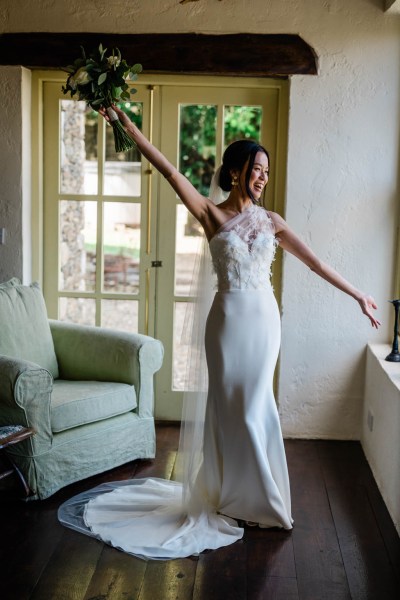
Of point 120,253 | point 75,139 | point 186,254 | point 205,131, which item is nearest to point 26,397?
point 75,139

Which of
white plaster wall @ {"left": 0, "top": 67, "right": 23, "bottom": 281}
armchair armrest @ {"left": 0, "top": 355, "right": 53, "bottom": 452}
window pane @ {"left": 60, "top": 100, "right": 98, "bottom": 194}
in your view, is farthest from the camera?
window pane @ {"left": 60, "top": 100, "right": 98, "bottom": 194}

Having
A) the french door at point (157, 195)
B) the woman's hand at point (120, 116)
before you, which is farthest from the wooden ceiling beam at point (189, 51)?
the woman's hand at point (120, 116)

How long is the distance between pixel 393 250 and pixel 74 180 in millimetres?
3157

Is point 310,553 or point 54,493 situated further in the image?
point 54,493

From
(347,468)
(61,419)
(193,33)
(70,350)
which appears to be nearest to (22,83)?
(193,33)

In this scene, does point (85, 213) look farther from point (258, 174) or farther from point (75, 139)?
point (258, 174)

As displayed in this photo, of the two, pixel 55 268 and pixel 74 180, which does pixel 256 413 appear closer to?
pixel 55 268

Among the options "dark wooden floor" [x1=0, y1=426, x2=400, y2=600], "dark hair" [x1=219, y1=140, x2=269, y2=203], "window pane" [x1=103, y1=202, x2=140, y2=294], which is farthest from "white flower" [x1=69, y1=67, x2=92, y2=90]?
"window pane" [x1=103, y1=202, x2=140, y2=294]

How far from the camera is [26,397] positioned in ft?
10.8

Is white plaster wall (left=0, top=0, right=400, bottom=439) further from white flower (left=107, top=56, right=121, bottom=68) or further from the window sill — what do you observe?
white flower (left=107, top=56, right=121, bottom=68)

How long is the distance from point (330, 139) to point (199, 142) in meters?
4.67

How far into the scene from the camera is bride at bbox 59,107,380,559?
311cm

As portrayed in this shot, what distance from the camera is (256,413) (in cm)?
315

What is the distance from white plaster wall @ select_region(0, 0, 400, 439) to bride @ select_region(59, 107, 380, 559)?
1082 millimetres
